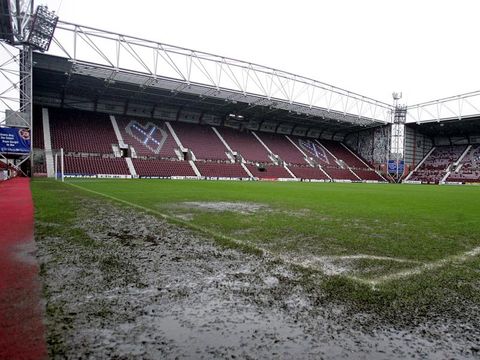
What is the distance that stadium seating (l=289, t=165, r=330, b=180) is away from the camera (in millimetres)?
49112

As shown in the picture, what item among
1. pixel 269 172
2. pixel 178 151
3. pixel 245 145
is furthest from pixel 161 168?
pixel 245 145

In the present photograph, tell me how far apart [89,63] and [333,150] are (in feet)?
145

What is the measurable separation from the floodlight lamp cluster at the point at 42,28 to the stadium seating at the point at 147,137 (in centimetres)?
1703

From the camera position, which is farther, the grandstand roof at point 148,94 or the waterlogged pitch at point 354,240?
the grandstand roof at point 148,94

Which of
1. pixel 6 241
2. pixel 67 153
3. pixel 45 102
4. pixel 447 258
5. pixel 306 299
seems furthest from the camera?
pixel 45 102

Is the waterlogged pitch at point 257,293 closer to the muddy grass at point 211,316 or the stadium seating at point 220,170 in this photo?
the muddy grass at point 211,316

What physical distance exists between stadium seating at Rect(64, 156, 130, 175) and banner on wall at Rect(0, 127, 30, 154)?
855 cm

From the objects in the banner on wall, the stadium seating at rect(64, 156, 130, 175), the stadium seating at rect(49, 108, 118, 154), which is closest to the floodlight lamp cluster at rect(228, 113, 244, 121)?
the stadium seating at rect(49, 108, 118, 154)

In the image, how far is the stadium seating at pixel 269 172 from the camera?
45.8m

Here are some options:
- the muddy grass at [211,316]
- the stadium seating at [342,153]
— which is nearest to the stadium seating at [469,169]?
the stadium seating at [342,153]

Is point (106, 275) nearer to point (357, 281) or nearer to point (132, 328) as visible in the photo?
point (132, 328)

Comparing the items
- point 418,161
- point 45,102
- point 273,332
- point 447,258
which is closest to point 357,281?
point 273,332

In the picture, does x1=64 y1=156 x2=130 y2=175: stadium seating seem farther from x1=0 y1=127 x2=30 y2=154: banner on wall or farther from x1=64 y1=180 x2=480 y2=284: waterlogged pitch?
x1=64 y1=180 x2=480 y2=284: waterlogged pitch

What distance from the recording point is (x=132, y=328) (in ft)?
7.41
